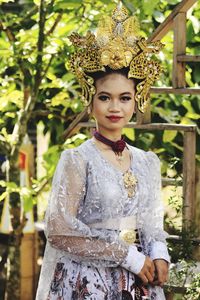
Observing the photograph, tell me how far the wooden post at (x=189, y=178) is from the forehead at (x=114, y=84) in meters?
1.11

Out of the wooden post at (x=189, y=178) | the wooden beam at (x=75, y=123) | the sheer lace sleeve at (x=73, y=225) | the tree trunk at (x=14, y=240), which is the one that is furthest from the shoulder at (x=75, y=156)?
the tree trunk at (x=14, y=240)

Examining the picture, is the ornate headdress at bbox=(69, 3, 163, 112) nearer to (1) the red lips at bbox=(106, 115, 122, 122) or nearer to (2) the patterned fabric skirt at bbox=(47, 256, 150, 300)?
(1) the red lips at bbox=(106, 115, 122, 122)

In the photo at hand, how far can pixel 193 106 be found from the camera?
5699 mm

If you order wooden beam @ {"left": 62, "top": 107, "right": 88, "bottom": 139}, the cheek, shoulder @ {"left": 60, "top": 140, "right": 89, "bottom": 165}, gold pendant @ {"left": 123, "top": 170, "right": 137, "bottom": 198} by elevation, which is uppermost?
wooden beam @ {"left": 62, "top": 107, "right": 88, "bottom": 139}

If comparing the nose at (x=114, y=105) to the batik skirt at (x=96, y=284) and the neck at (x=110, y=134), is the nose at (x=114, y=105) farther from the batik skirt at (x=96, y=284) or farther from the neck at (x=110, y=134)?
the batik skirt at (x=96, y=284)

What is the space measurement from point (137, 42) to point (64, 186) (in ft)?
1.93

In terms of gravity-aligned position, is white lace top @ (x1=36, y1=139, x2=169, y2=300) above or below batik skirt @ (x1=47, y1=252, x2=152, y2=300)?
above

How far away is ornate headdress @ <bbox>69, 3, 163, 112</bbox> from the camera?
331 centimetres

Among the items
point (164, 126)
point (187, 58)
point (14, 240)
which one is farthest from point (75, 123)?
point (14, 240)

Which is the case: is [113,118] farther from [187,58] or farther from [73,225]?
[187,58]

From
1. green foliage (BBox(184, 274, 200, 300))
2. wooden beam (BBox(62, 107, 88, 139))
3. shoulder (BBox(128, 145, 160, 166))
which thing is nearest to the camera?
shoulder (BBox(128, 145, 160, 166))

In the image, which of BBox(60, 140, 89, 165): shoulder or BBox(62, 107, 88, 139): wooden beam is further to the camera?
BBox(62, 107, 88, 139): wooden beam

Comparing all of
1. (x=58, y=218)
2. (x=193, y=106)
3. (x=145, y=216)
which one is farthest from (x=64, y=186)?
(x=193, y=106)

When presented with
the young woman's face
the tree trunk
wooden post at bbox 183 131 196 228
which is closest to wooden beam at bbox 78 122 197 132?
wooden post at bbox 183 131 196 228
